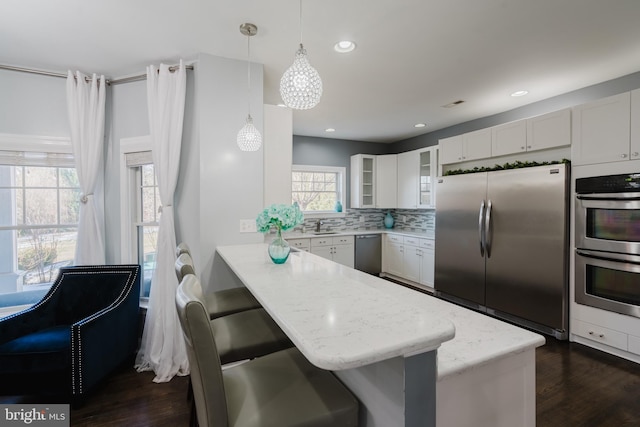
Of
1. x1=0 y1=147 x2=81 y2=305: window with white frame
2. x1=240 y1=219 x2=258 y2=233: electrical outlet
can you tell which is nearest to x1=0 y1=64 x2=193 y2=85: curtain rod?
x1=0 y1=147 x2=81 y2=305: window with white frame

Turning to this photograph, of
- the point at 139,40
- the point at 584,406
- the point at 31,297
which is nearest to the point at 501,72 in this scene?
the point at 584,406

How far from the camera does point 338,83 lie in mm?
3090

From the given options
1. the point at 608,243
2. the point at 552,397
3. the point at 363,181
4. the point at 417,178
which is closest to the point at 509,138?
the point at 608,243

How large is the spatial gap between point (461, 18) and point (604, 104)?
66.2 inches

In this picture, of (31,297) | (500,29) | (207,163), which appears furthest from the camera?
(31,297)

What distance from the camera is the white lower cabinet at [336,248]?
4812mm

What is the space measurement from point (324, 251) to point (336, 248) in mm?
233

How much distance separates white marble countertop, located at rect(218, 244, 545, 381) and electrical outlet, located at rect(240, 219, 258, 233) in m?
1.12

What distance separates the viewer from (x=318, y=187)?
5609mm

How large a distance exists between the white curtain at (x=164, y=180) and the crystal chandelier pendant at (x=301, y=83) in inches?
58.0

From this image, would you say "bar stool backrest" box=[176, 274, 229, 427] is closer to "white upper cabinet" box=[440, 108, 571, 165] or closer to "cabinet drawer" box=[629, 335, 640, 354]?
"cabinet drawer" box=[629, 335, 640, 354]

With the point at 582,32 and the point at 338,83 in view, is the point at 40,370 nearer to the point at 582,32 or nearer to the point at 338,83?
the point at 338,83

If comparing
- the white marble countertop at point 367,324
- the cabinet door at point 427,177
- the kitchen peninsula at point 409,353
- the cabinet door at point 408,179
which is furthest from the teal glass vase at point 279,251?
the cabinet door at point 408,179

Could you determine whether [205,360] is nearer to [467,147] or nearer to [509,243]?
[509,243]
